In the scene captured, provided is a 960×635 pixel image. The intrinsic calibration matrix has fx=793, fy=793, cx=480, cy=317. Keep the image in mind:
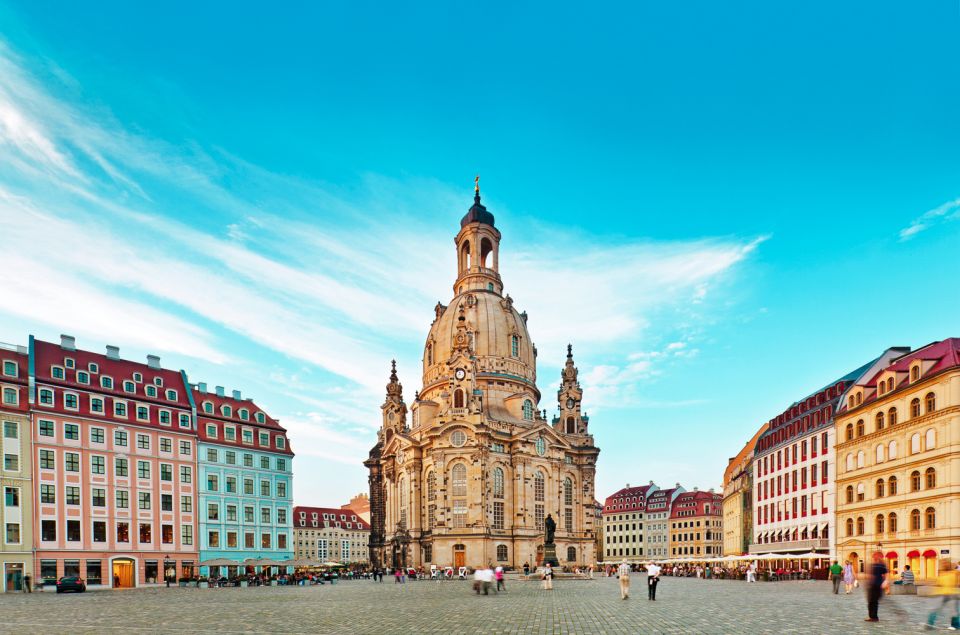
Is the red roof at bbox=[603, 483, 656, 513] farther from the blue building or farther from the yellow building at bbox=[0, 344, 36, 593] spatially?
the yellow building at bbox=[0, 344, 36, 593]

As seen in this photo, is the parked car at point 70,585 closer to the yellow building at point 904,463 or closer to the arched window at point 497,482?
the yellow building at point 904,463

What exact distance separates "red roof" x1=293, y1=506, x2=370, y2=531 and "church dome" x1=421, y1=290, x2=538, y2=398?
6374 cm

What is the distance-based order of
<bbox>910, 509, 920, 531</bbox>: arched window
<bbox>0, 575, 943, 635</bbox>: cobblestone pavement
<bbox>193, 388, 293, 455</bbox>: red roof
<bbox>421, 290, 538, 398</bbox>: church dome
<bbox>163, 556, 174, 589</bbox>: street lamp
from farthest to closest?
<bbox>421, 290, 538, 398</bbox>: church dome
<bbox>193, 388, 293, 455</bbox>: red roof
<bbox>163, 556, 174, 589</bbox>: street lamp
<bbox>910, 509, 920, 531</bbox>: arched window
<bbox>0, 575, 943, 635</bbox>: cobblestone pavement

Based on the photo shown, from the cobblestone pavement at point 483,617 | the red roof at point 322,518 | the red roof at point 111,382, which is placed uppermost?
the red roof at point 111,382

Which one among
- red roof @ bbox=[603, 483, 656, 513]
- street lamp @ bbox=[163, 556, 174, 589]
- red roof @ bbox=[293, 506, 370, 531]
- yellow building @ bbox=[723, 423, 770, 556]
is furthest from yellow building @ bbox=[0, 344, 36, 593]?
red roof @ bbox=[603, 483, 656, 513]

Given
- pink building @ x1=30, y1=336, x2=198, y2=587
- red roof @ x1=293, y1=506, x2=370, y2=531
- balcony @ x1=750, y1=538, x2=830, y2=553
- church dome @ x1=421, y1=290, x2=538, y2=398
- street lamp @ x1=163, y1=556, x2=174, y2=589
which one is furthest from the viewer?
red roof @ x1=293, y1=506, x2=370, y2=531

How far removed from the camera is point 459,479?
110 metres

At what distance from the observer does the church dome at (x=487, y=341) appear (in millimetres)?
120875

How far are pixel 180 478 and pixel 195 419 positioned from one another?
575cm

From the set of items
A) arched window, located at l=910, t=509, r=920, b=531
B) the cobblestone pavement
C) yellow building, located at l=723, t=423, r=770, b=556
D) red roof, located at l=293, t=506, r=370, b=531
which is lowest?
red roof, located at l=293, t=506, r=370, b=531

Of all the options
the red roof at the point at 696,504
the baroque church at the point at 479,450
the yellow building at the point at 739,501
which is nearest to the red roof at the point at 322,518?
the baroque church at the point at 479,450

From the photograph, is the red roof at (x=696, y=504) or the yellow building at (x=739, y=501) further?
the red roof at (x=696, y=504)

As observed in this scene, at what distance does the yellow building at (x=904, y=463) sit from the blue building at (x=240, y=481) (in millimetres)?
53760

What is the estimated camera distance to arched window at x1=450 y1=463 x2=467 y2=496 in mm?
108938
